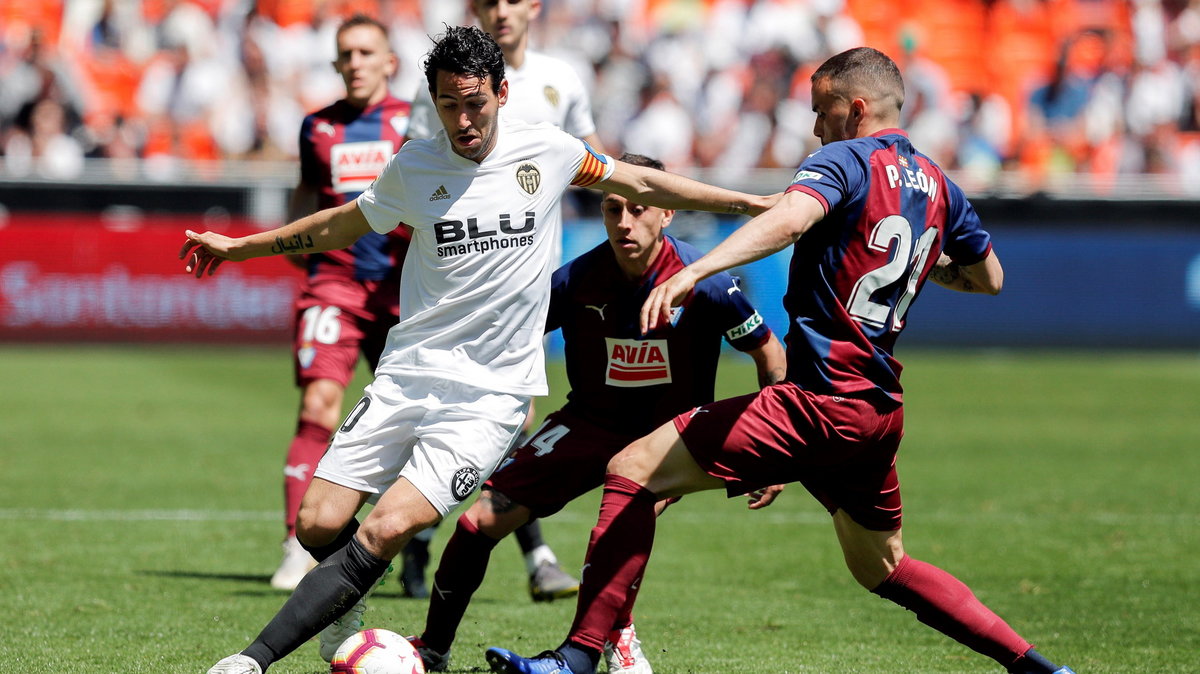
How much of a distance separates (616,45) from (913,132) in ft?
15.2

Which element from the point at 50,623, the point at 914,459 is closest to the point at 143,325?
the point at 914,459

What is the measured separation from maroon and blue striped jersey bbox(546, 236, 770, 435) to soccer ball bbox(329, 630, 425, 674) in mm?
1282

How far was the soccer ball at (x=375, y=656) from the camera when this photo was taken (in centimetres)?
479

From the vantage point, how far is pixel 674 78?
2211cm

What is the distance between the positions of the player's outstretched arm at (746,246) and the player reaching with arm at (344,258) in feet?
11.1

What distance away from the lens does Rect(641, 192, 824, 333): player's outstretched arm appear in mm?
4238

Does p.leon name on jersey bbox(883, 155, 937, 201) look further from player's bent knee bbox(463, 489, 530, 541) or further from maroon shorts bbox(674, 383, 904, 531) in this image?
player's bent knee bbox(463, 489, 530, 541)

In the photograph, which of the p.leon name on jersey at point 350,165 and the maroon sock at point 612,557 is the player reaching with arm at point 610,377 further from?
the p.leon name on jersey at point 350,165

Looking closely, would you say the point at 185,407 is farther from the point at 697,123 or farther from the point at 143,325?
the point at 697,123

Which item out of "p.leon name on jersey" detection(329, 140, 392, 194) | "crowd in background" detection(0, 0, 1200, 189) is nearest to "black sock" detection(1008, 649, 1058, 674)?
"p.leon name on jersey" detection(329, 140, 392, 194)

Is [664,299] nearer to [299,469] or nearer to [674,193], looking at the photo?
[674,193]

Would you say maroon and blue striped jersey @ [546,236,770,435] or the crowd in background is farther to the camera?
the crowd in background

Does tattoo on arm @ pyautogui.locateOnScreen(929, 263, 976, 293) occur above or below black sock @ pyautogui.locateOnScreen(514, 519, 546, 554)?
above

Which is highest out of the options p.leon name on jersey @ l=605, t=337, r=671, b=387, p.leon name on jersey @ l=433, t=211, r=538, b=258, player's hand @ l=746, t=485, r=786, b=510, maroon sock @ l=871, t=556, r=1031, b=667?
p.leon name on jersey @ l=433, t=211, r=538, b=258
